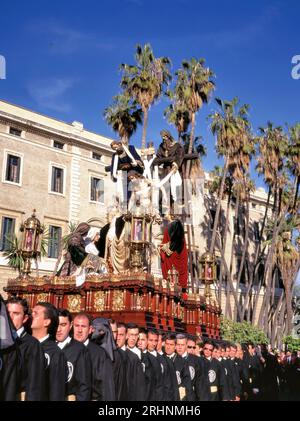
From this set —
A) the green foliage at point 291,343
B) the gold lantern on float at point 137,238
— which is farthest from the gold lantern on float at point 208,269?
the green foliage at point 291,343

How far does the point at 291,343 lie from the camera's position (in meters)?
35.9

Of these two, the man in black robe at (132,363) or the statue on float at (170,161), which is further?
the statue on float at (170,161)

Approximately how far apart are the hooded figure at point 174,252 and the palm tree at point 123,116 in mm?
14917

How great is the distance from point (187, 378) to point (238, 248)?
133 feet

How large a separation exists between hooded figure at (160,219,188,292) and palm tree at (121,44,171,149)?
1381 centimetres

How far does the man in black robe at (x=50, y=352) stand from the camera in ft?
15.4

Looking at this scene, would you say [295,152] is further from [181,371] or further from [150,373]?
[150,373]

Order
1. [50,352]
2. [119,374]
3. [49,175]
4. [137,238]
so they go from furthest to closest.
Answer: [49,175]
[137,238]
[119,374]
[50,352]

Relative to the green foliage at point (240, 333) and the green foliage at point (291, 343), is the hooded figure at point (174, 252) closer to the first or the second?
the green foliage at point (240, 333)

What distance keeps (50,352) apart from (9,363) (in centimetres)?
76

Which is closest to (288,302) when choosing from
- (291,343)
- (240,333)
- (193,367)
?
(291,343)

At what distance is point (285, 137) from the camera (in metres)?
34.8

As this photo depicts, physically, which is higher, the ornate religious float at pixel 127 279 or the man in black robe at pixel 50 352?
the ornate religious float at pixel 127 279

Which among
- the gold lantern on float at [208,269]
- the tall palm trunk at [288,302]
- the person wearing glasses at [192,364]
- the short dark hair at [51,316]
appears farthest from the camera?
the tall palm trunk at [288,302]
